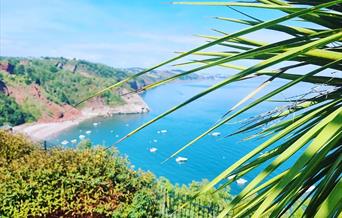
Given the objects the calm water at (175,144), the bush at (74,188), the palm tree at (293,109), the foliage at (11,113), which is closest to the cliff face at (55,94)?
the foliage at (11,113)

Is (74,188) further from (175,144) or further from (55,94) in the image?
(55,94)

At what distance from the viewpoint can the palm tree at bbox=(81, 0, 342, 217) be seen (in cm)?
90

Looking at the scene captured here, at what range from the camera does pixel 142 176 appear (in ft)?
25.7

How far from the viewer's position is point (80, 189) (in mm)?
7023

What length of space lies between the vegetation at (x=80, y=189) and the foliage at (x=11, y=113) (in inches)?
3554

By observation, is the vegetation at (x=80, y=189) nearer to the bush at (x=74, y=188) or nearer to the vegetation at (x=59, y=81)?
the bush at (x=74, y=188)

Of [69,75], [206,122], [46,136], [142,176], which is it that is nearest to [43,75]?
[69,75]

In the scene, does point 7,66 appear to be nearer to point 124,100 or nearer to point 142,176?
point 124,100

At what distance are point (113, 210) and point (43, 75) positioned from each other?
139486 millimetres

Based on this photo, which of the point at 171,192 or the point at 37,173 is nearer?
the point at 37,173

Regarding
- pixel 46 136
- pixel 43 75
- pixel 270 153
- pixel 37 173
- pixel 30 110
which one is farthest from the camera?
pixel 43 75

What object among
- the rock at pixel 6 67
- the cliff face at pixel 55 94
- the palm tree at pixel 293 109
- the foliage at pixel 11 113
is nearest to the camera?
the palm tree at pixel 293 109

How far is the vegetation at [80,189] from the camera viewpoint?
6562 millimetres

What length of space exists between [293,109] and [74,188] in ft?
20.1
